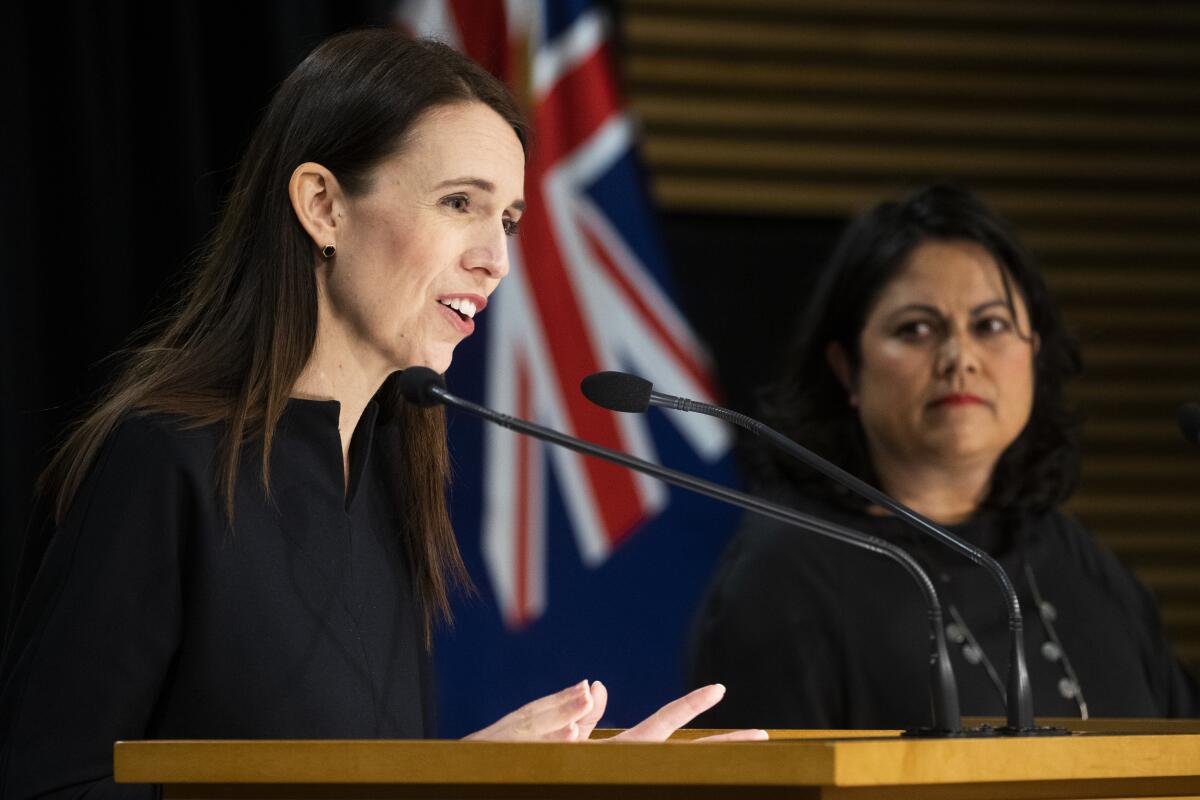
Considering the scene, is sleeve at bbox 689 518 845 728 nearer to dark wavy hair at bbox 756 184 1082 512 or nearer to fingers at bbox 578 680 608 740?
dark wavy hair at bbox 756 184 1082 512

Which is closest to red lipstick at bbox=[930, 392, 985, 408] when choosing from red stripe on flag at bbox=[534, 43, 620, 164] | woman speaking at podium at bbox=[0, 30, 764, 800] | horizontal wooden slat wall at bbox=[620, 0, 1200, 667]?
woman speaking at podium at bbox=[0, 30, 764, 800]

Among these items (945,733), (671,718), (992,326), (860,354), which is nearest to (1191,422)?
(945,733)

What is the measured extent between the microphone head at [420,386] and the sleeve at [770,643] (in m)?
1.33

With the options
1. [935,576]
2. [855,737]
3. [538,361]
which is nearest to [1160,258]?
[538,361]

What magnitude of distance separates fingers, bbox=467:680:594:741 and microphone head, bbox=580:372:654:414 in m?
0.36

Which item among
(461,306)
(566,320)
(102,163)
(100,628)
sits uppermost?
(102,163)

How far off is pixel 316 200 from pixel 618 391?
61 centimetres

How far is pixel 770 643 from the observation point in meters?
3.07

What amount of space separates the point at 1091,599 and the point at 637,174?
2059 millimetres

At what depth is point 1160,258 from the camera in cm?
573

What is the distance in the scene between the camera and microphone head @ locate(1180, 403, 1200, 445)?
222 centimetres

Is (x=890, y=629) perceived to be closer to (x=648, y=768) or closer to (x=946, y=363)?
(x=946, y=363)

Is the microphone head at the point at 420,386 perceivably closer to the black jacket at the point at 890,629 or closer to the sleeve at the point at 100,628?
the sleeve at the point at 100,628

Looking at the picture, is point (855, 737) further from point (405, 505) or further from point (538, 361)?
point (538, 361)
